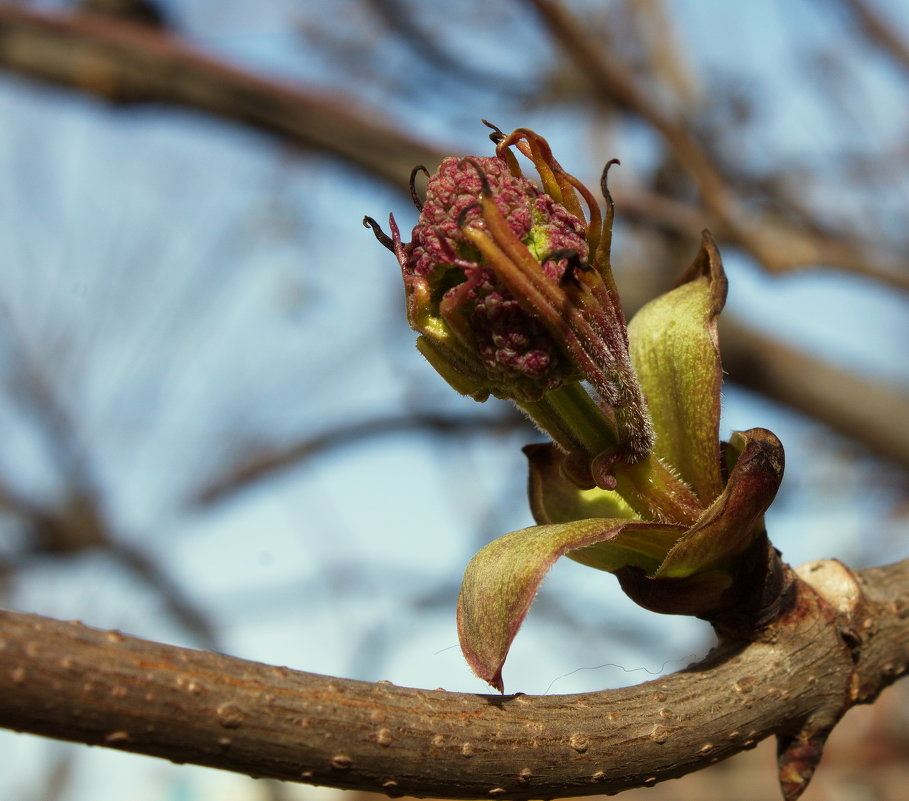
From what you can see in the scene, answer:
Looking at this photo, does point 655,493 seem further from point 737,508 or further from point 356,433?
point 356,433

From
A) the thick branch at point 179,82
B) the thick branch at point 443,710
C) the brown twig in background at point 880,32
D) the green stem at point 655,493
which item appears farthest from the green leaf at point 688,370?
the brown twig in background at point 880,32

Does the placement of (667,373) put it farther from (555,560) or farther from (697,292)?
(555,560)

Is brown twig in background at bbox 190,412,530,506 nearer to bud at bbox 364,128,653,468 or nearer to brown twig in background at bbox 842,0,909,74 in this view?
brown twig in background at bbox 842,0,909,74

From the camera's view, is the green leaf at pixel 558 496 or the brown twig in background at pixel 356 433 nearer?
the green leaf at pixel 558 496

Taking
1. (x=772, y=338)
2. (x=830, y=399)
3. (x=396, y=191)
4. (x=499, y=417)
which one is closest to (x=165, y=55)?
(x=396, y=191)

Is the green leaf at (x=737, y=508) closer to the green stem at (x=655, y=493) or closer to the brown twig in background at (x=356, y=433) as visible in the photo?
the green stem at (x=655, y=493)
